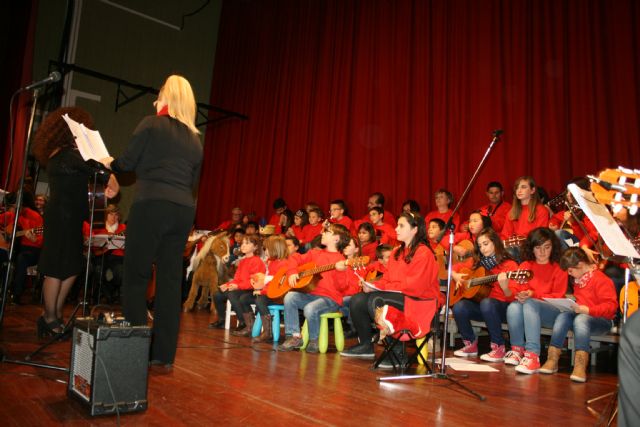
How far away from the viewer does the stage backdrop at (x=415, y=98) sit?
5672 mm

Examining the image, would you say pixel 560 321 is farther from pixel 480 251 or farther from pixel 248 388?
pixel 248 388

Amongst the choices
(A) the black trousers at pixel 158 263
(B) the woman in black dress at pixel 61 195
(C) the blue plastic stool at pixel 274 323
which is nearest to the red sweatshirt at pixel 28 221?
(C) the blue plastic stool at pixel 274 323

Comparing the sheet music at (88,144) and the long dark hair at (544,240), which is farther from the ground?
the sheet music at (88,144)

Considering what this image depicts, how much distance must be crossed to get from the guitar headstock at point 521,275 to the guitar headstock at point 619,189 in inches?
82.9

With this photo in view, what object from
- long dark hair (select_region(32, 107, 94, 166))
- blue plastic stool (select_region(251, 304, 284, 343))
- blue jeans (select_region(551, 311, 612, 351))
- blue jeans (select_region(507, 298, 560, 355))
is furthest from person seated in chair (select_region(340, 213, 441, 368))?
long dark hair (select_region(32, 107, 94, 166))

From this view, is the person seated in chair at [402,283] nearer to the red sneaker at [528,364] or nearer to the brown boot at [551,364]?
the red sneaker at [528,364]

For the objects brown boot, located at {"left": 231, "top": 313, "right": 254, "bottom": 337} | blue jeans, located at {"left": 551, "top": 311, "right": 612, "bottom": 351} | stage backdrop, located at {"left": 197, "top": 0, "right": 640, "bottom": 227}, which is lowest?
brown boot, located at {"left": 231, "top": 313, "right": 254, "bottom": 337}

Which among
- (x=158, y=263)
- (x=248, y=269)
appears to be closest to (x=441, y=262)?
(x=248, y=269)

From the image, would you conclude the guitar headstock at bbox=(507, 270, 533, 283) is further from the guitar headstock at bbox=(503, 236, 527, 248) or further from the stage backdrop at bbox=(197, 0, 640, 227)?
the stage backdrop at bbox=(197, 0, 640, 227)

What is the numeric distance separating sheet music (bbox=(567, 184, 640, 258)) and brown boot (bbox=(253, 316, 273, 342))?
3173 mm

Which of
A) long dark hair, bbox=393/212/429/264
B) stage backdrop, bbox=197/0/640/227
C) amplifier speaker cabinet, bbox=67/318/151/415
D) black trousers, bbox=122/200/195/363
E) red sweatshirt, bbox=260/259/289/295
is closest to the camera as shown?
amplifier speaker cabinet, bbox=67/318/151/415

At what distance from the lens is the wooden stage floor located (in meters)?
2.08

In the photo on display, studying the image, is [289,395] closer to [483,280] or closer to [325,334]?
[325,334]

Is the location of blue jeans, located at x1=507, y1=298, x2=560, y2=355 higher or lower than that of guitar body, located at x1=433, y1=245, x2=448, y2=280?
lower
